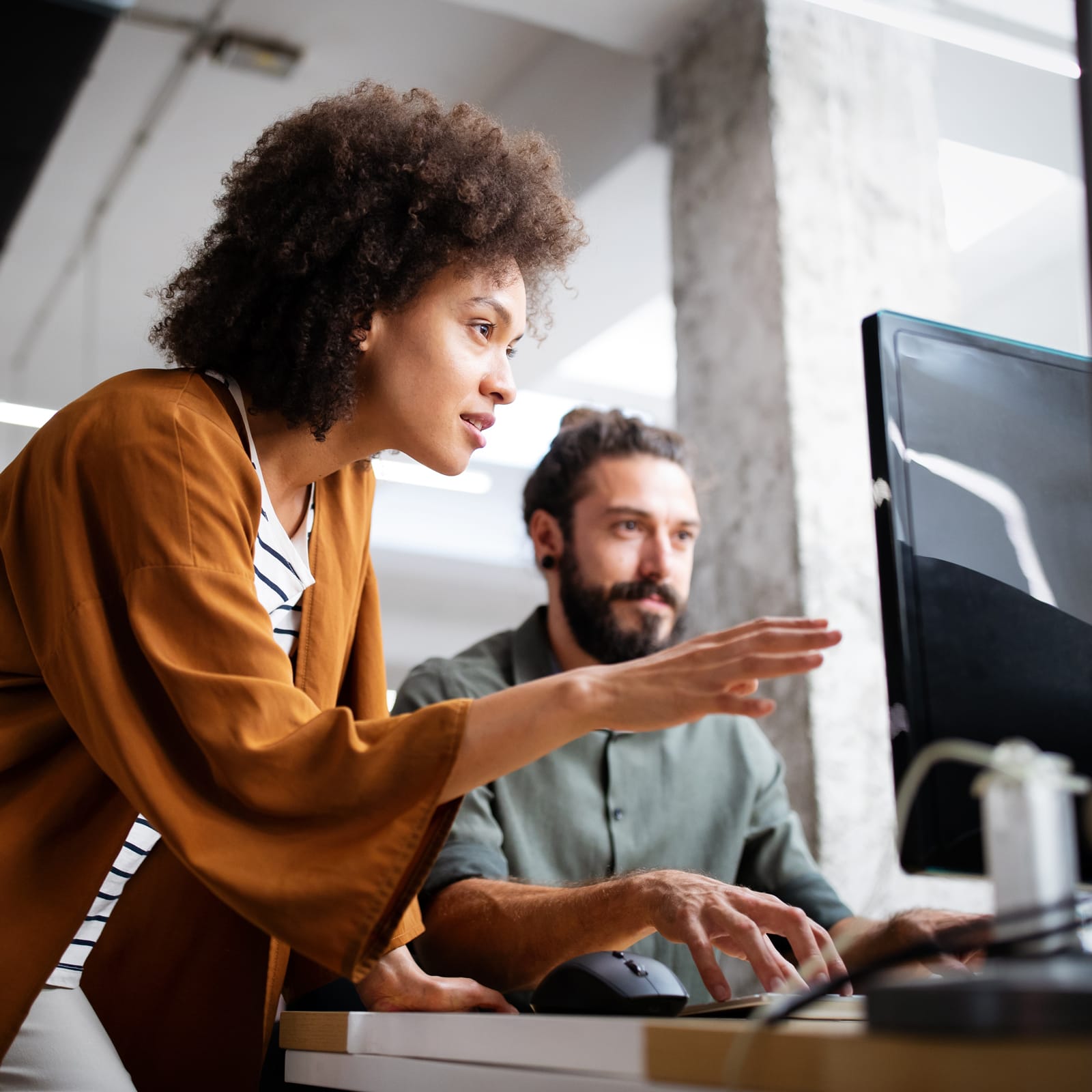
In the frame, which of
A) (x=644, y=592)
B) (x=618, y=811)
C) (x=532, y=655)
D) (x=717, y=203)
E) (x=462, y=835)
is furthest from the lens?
(x=717, y=203)

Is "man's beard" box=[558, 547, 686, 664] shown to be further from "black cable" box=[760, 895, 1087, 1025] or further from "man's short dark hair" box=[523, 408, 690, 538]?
"black cable" box=[760, 895, 1087, 1025]

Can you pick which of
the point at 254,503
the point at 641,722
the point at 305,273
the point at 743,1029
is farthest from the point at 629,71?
the point at 743,1029

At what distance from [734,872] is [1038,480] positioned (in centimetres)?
104

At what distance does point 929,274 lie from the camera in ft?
9.18

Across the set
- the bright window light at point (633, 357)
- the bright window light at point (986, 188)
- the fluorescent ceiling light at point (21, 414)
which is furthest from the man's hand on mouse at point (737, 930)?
the bright window light at point (633, 357)

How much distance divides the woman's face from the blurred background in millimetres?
652

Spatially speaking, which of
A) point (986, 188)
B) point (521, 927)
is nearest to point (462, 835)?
point (521, 927)

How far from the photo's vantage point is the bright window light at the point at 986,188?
446 cm

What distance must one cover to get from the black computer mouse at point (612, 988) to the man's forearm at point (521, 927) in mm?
266

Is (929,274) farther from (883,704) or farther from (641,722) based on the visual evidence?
(641,722)

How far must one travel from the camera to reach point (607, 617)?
6.59 feet

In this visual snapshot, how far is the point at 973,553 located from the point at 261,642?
1.73 ft

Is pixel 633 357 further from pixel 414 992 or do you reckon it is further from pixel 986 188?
pixel 414 992

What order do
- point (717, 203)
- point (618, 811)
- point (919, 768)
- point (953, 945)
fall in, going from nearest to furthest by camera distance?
point (953, 945), point (919, 768), point (618, 811), point (717, 203)
